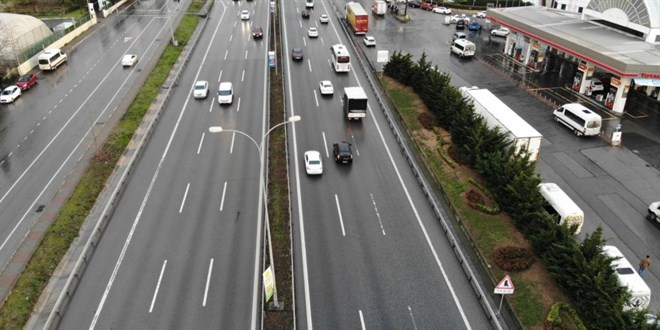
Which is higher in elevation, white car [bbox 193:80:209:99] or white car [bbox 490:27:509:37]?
white car [bbox 490:27:509:37]

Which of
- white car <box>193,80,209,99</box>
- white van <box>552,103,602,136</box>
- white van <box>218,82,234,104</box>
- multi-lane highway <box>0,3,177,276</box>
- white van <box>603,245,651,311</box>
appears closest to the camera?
white van <box>603,245,651,311</box>

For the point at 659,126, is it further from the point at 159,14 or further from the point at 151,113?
the point at 159,14

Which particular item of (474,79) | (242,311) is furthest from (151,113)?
(474,79)

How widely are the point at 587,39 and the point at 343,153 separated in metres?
40.1

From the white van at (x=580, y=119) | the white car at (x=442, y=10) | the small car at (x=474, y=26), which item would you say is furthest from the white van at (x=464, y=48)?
the white car at (x=442, y=10)

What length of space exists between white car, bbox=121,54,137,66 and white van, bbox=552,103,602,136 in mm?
61132

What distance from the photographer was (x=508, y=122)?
151 ft

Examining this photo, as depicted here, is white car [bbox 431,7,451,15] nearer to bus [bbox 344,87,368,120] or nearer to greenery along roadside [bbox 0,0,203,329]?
Result: bus [bbox 344,87,368,120]

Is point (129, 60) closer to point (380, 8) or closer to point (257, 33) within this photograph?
point (257, 33)

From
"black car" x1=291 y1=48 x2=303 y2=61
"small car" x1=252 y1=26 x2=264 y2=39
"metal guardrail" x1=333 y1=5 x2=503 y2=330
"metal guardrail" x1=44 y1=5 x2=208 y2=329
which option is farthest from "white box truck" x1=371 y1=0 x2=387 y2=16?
"metal guardrail" x1=44 y1=5 x2=208 y2=329

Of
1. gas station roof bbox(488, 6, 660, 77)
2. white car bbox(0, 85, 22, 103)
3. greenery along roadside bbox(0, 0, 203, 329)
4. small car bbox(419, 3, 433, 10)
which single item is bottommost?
greenery along roadside bbox(0, 0, 203, 329)

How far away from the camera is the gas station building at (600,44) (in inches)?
2224

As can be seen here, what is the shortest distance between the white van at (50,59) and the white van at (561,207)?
70.3 m

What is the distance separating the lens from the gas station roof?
5547 cm
